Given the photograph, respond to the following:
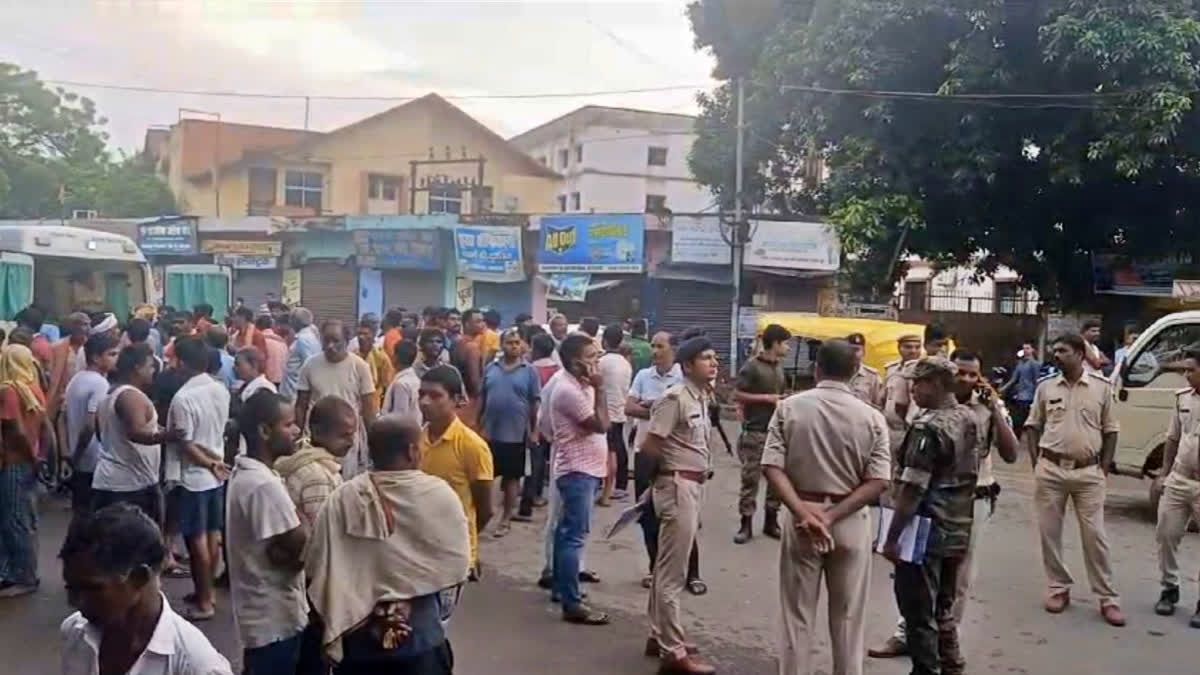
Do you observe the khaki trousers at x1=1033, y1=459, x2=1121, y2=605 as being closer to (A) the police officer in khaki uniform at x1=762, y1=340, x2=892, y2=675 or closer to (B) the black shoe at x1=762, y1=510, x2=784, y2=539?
(B) the black shoe at x1=762, y1=510, x2=784, y2=539

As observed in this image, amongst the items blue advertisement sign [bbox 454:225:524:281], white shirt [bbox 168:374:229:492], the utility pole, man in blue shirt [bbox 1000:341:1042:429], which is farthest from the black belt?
blue advertisement sign [bbox 454:225:524:281]

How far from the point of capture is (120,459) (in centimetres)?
629

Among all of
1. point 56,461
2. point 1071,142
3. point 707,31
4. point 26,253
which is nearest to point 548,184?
point 707,31

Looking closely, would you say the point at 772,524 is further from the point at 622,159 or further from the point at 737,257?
the point at 622,159

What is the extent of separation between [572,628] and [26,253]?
926 centimetres

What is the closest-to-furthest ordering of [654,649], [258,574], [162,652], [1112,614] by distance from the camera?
[162,652]
[258,574]
[654,649]
[1112,614]

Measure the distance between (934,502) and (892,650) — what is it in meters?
1.26

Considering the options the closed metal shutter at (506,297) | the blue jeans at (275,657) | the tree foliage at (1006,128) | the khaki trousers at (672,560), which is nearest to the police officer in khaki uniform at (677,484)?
the khaki trousers at (672,560)

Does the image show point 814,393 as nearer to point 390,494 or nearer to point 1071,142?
point 390,494

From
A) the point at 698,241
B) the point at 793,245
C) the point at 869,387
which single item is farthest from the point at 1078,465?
the point at 698,241

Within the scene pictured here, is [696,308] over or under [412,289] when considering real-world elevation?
under

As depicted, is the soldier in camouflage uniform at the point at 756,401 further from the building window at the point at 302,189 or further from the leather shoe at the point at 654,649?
the building window at the point at 302,189

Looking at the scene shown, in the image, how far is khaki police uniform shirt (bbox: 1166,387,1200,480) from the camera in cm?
715

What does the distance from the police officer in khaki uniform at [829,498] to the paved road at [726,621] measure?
1.07 meters
